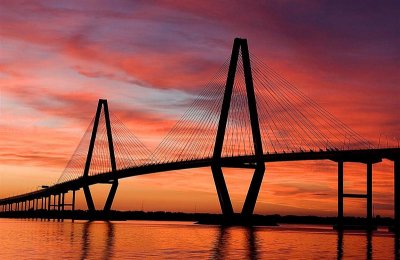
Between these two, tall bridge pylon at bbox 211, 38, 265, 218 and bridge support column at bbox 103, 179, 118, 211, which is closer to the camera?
tall bridge pylon at bbox 211, 38, 265, 218

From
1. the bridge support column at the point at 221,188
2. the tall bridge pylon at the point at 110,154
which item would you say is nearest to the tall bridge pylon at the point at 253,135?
the bridge support column at the point at 221,188

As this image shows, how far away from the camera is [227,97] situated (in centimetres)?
7400

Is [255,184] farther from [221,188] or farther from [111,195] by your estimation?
[111,195]

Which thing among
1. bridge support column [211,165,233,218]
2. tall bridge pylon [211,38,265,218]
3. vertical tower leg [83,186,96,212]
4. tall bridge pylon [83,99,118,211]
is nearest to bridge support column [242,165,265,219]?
tall bridge pylon [211,38,265,218]

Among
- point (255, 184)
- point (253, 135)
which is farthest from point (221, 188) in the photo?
point (253, 135)

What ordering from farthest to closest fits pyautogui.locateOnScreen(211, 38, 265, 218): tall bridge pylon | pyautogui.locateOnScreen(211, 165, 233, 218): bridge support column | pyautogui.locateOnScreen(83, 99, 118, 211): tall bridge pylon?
pyautogui.locateOnScreen(83, 99, 118, 211): tall bridge pylon < pyautogui.locateOnScreen(211, 165, 233, 218): bridge support column < pyautogui.locateOnScreen(211, 38, 265, 218): tall bridge pylon

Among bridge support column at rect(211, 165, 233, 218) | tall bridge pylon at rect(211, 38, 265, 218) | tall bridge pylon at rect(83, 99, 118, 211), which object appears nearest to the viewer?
tall bridge pylon at rect(211, 38, 265, 218)

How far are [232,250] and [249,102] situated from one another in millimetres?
31672

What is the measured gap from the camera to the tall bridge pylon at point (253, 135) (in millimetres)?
72812

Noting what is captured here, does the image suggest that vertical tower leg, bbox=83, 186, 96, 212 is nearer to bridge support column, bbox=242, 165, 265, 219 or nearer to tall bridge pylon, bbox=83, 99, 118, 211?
tall bridge pylon, bbox=83, 99, 118, 211

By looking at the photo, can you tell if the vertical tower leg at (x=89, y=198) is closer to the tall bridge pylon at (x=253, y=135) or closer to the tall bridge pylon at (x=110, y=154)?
the tall bridge pylon at (x=110, y=154)

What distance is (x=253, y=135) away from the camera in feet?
240

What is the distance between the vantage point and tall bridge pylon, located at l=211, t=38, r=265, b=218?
72812 mm

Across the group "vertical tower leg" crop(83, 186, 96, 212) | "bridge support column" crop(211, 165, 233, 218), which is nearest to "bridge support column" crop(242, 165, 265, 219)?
"bridge support column" crop(211, 165, 233, 218)
